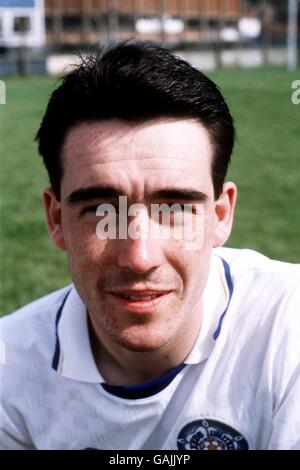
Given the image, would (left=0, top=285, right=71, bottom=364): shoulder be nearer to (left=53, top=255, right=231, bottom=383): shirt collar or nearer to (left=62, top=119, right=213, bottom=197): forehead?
(left=53, top=255, right=231, bottom=383): shirt collar

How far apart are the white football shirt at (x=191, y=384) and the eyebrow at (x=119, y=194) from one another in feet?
1.44

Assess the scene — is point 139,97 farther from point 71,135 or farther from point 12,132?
point 12,132

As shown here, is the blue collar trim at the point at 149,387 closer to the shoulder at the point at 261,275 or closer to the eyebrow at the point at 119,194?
the shoulder at the point at 261,275

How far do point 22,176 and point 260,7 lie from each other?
56.2m

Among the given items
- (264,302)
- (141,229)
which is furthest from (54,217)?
(264,302)

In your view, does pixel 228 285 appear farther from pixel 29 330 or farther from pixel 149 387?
pixel 29 330

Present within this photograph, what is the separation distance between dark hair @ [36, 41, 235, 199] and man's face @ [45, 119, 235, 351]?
0.05 metres

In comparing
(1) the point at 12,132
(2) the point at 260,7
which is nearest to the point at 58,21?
(2) the point at 260,7

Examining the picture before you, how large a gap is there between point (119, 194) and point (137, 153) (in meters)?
0.13

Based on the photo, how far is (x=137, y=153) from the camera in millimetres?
2062

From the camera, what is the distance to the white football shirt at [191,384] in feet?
7.14

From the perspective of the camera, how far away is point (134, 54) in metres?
2.29

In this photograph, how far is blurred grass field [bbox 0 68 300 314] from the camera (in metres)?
6.79

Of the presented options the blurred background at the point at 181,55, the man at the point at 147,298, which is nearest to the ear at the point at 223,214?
the man at the point at 147,298
